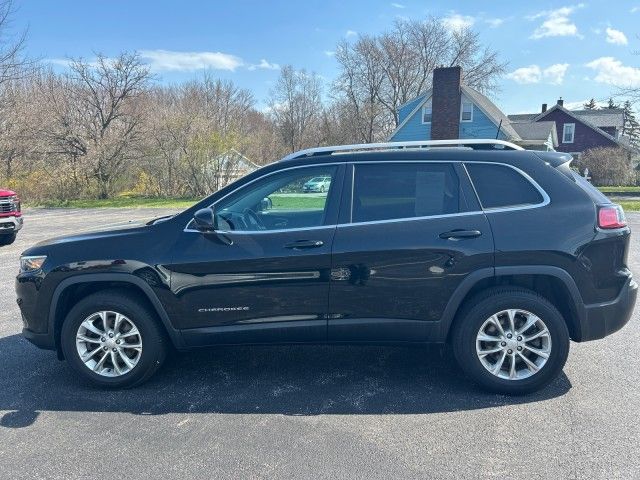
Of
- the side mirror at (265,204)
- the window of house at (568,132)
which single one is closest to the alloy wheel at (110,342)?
the side mirror at (265,204)

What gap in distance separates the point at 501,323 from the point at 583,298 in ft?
2.07

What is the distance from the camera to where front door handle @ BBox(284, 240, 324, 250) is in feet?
11.3

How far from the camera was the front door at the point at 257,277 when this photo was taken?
3449 mm

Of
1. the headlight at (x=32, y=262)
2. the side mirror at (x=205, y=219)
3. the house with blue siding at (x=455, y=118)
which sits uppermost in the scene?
the house with blue siding at (x=455, y=118)

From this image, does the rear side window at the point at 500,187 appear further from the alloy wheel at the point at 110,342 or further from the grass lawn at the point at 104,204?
the grass lawn at the point at 104,204

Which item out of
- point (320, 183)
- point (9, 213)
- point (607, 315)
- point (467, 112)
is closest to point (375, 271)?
point (320, 183)

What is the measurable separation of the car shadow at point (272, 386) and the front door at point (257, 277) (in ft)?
1.42

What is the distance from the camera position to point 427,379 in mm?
3752

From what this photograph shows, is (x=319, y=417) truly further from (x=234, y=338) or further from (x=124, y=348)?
(x=124, y=348)

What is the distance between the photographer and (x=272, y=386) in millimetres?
3684

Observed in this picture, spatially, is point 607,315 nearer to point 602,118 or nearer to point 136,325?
point 136,325

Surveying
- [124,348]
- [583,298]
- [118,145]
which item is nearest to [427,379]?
[583,298]

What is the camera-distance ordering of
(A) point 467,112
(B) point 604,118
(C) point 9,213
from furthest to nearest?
1. (B) point 604,118
2. (A) point 467,112
3. (C) point 9,213

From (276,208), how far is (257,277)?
700mm
